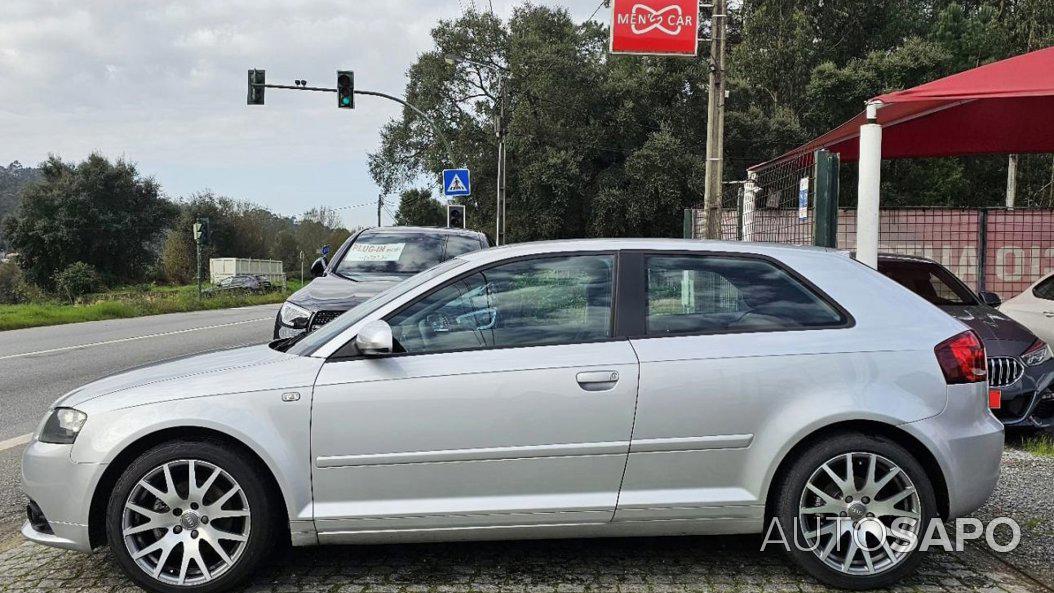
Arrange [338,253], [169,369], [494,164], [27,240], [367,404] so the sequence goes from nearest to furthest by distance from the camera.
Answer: [367,404], [169,369], [338,253], [494,164], [27,240]

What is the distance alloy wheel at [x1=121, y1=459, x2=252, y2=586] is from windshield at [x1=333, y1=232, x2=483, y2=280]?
548cm

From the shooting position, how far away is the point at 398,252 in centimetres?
946

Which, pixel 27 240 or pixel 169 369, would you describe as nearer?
pixel 169 369

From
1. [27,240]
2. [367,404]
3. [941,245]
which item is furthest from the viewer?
[27,240]

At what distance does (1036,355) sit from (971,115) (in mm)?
5938

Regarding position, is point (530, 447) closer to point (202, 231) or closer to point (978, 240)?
point (978, 240)

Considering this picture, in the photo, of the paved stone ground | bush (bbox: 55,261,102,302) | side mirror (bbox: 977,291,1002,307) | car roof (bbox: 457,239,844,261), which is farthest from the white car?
bush (bbox: 55,261,102,302)

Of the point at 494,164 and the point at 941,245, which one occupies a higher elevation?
the point at 494,164

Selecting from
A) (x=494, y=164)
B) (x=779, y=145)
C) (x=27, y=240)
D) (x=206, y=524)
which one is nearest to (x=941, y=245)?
(x=206, y=524)

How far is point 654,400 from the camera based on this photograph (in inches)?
139

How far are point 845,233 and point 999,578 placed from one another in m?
10.0

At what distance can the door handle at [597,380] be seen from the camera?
353 cm

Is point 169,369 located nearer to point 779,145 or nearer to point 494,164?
point 779,145

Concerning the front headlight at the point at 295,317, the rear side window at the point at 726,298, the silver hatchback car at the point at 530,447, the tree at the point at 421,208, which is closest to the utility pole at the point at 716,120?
the front headlight at the point at 295,317
